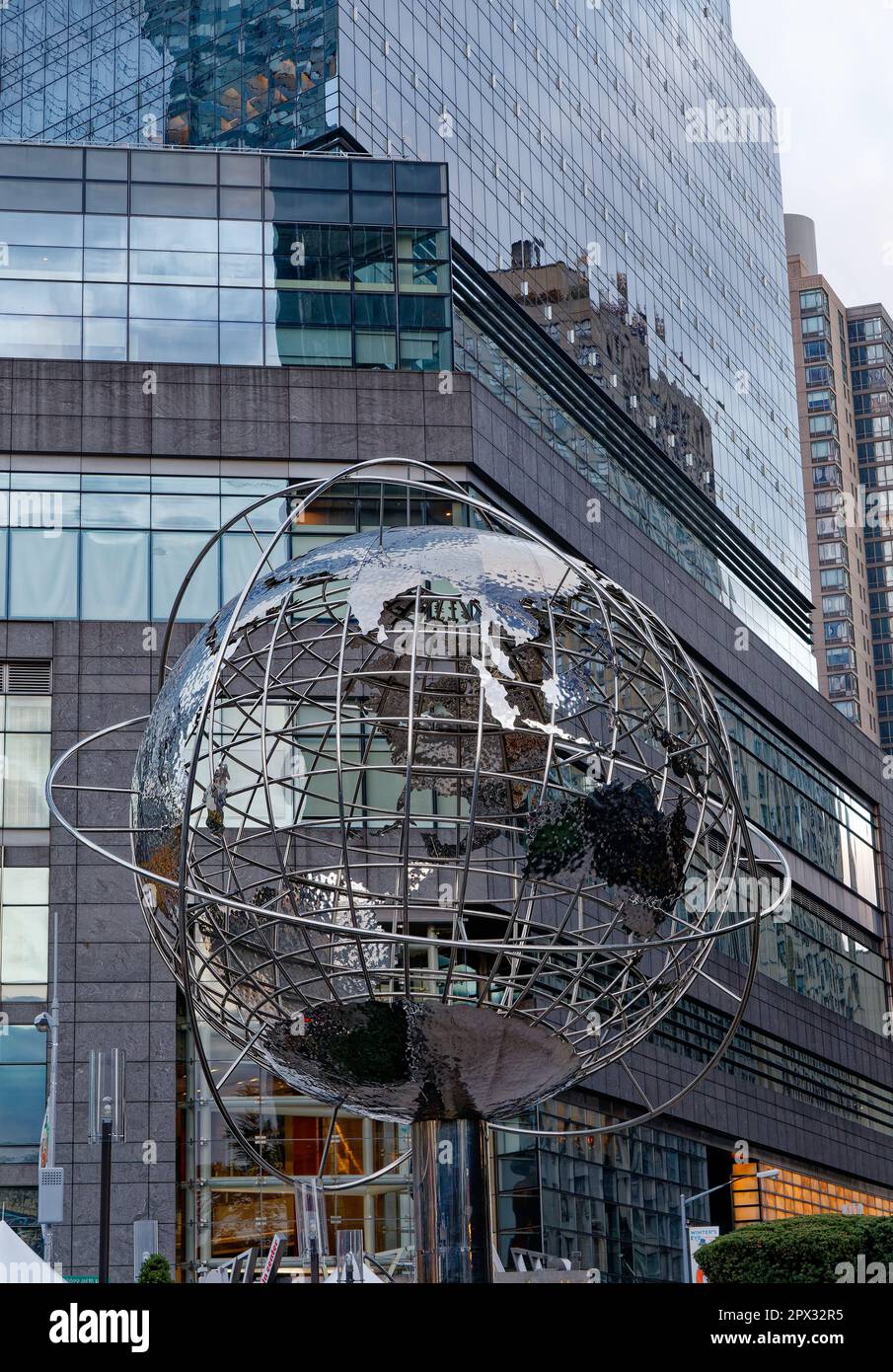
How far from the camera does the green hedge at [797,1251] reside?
23.6m

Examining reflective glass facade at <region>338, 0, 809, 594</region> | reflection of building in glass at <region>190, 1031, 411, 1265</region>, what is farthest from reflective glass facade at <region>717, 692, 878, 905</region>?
reflection of building in glass at <region>190, 1031, 411, 1265</region>

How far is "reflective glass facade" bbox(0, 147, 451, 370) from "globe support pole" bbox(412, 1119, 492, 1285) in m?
30.5

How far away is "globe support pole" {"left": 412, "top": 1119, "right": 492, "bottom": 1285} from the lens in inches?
324

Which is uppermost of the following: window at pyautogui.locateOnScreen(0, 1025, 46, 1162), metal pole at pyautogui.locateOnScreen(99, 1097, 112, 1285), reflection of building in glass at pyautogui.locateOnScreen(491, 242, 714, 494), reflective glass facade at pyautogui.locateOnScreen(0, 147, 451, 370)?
reflection of building in glass at pyautogui.locateOnScreen(491, 242, 714, 494)

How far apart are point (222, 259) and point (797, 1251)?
74.9 feet

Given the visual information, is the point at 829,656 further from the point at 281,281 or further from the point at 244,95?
the point at 281,281

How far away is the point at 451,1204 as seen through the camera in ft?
27.3

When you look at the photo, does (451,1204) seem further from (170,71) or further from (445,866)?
(170,71)

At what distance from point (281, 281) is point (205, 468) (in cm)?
423

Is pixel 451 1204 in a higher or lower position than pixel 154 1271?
lower

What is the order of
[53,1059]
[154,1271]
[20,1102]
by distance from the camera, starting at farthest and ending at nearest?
[20,1102], [53,1059], [154,1271]

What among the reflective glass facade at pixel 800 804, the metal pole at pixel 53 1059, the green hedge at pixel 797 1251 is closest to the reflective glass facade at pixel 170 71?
the reflective glass facade at pixel 800 804

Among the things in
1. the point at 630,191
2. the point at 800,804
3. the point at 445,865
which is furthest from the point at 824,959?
the point at 445,865

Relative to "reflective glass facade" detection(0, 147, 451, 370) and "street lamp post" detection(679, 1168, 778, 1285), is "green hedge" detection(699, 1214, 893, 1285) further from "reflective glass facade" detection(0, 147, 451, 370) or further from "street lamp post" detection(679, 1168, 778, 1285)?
"reflective glass facade" detection(0, 147, 451, 370)
